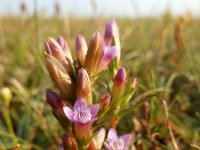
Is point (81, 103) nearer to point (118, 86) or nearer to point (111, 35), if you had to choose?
point (118, 86)

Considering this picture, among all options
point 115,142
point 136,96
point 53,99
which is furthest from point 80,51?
point 136,96

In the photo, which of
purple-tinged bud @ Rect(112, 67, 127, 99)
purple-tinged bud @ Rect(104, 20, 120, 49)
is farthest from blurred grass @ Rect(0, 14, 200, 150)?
purple-tinged bud @ Rect(104, 20, 120, 49)

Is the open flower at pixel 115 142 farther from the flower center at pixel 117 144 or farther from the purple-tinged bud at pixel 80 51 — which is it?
the purple-tinged bud at pixel 80 51

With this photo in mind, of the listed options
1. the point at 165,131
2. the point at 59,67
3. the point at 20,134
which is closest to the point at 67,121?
the point at 59,67

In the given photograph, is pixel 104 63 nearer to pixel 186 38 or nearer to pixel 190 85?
pixel 190 85

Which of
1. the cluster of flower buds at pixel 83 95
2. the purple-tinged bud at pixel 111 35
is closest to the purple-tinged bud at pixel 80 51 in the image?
the cluster of flower buds at pixel 83 95

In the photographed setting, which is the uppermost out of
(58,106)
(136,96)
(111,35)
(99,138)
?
(111,35)

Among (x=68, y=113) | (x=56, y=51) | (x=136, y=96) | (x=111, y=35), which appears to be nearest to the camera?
(x=68, y=113)

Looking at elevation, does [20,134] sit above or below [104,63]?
below
